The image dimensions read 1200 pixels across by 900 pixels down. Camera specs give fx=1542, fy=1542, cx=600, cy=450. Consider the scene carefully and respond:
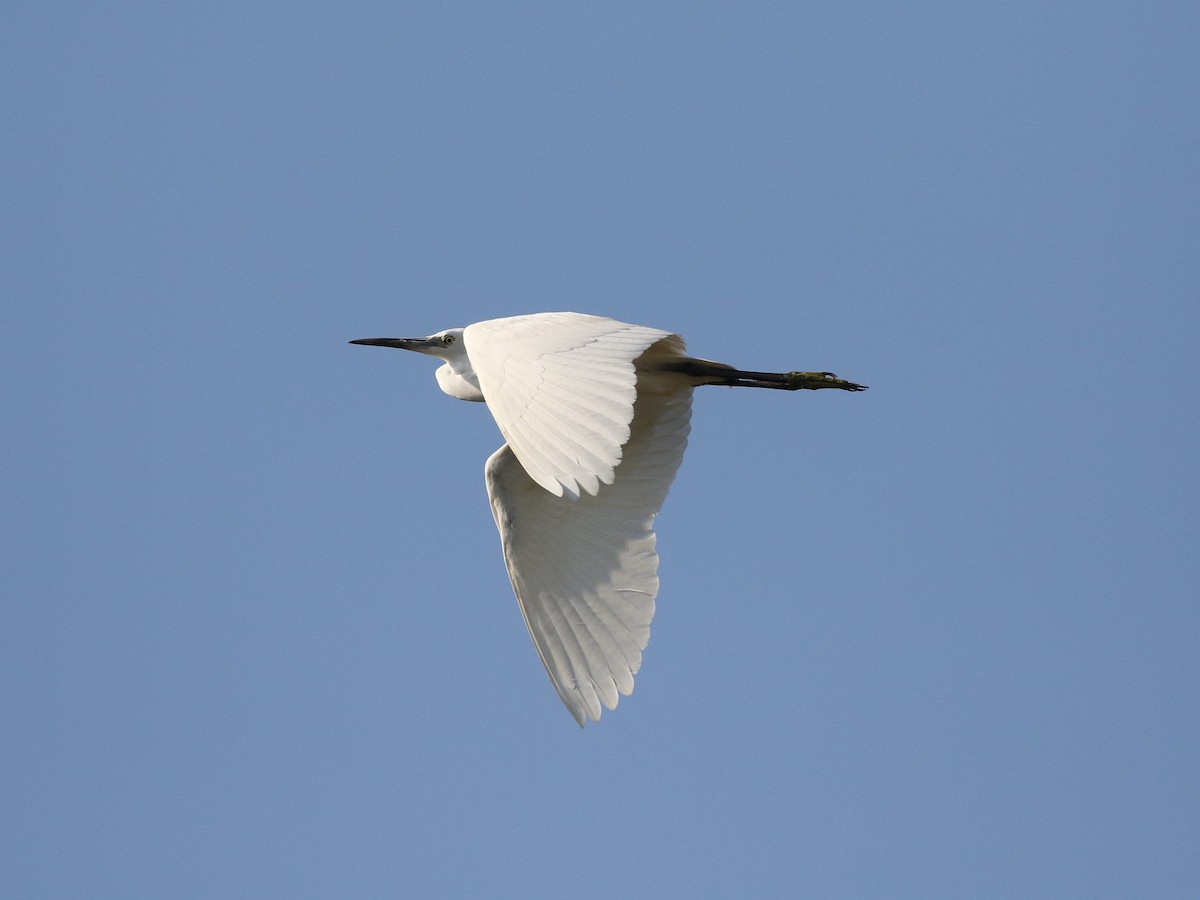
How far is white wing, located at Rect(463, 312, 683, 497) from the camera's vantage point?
21.4 feet

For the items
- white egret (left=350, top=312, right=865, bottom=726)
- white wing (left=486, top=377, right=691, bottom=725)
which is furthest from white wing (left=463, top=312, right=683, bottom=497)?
white wing (left=486, top=377, right=691, bottom=725)

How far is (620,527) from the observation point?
9172 mm

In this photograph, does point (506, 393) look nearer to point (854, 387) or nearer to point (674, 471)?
point (674, 471)

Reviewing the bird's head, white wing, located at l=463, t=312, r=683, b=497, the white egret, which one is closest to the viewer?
white wing, located at l=463, t=312, r=683, b=497

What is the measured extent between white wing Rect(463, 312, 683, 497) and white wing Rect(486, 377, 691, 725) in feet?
4.78

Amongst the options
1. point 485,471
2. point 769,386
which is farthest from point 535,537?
point 769,386

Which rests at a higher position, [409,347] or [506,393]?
[409,347]

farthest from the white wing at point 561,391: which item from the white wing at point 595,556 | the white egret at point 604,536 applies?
the white wing at point 595,556

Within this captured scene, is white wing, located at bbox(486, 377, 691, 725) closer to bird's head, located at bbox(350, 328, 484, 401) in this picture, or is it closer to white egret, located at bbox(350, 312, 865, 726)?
white egret, located at bbox(350, 312, 865, 726)

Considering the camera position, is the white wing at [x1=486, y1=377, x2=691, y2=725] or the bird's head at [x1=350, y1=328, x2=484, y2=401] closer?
the white wing at [x1=486, y1=377, x2=691, y2=725]

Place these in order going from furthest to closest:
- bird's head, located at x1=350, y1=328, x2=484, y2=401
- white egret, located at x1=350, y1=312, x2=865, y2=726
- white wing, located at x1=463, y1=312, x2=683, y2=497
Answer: bird's head, located at x1=350, y1=328, x2=484, y2=401
white egret, located at x1=350, y1=312, x2=865, y2=726
white wing, located at x1=463, y1=312, x2=683, y2=497

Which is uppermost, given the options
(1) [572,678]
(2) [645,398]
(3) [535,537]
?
(2) [645,398]

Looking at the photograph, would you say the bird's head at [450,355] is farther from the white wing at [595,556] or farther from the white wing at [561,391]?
the white wing at [561,391]

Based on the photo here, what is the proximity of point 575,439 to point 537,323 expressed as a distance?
4.64 feet
